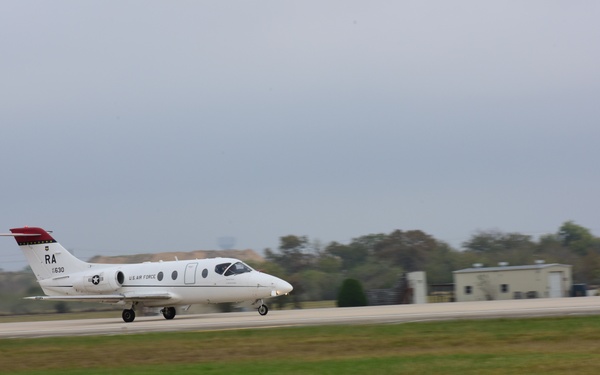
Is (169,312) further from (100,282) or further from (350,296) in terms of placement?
(350,296)

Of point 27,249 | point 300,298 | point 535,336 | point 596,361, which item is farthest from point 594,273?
point 596,361

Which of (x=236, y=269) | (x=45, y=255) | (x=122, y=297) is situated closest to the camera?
(x=236, y=269)

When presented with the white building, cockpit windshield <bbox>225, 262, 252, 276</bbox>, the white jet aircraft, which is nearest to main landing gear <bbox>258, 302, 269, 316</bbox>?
the white jet aircraft

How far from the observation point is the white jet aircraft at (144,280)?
1400 inches

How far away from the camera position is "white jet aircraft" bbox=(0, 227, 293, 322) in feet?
117

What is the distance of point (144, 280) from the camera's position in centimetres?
3756

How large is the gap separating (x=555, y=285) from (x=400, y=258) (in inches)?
753

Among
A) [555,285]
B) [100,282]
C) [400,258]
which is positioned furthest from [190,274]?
[400,258]

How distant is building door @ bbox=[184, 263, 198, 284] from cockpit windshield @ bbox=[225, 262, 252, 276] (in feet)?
4.86

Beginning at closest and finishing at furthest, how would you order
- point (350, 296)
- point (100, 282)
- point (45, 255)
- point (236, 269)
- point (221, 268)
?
point (236, 269) → point (221, 268) → point (100, 282) → point (45, 255) → point (350, 296)

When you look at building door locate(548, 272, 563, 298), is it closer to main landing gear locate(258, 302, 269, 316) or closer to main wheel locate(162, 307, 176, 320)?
main landing gear locate(258, 302, 269, 316)

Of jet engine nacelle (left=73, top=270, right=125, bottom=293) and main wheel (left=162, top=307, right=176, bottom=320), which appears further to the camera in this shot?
main wheel (left=162, top=307, right=176, bottom=320)

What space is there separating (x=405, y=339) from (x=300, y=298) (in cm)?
3411

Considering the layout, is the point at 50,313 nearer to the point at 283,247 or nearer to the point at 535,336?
the point at 283,247
